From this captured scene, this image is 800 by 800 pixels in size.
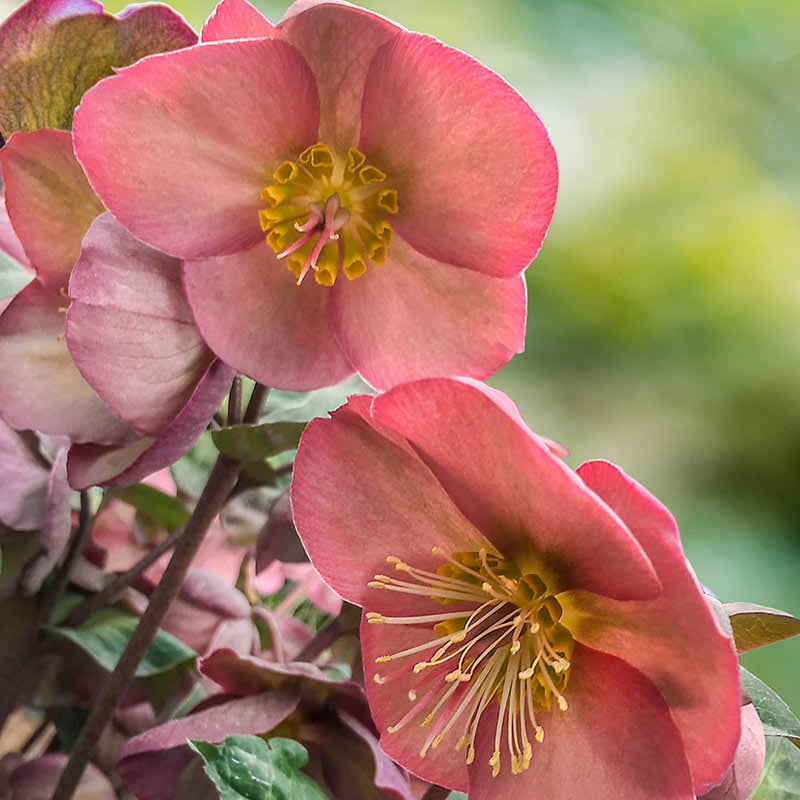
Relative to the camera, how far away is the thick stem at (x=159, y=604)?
0.39 meters

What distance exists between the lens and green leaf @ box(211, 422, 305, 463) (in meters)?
0.37

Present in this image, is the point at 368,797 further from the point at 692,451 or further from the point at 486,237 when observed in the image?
the point at 692,451

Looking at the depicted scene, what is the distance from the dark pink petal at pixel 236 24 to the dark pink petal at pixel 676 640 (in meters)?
0.17

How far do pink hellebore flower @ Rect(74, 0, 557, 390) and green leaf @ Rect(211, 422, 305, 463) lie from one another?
18 millimetres

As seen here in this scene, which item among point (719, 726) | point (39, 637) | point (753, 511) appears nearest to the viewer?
point (719, 726)

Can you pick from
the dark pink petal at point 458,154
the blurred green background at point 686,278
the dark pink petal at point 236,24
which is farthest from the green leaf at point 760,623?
the blurred green background at point 686,278

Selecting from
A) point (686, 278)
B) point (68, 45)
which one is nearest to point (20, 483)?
point (68, 45)

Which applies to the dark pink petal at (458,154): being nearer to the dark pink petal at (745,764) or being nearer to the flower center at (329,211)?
the flower center at (329,211)

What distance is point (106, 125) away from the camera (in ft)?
1.06

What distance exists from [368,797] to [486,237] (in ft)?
0.63

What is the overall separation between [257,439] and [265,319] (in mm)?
42

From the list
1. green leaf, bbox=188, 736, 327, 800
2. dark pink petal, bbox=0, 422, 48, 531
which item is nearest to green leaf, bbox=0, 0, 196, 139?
dark pink petal, bbox=0, 422, 48, 531

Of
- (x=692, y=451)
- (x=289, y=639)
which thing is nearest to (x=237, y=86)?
(x=289, y=639)

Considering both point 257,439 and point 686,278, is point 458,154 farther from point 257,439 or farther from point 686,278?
point 686,278
